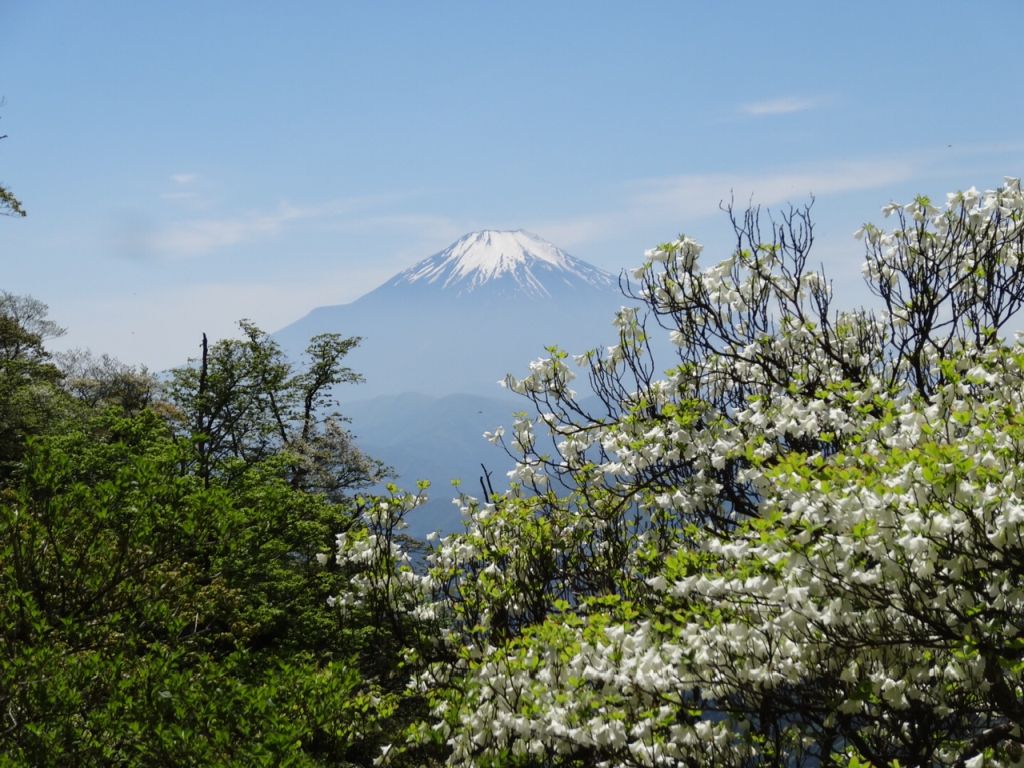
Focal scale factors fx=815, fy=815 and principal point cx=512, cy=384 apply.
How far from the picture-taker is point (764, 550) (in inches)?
265

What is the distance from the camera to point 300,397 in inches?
1842

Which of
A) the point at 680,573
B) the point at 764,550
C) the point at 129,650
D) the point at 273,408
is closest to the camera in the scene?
the point at 764,550

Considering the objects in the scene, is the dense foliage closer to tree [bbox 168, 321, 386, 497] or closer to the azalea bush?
the azalea bush

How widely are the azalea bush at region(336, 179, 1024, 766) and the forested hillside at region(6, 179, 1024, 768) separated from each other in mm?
46

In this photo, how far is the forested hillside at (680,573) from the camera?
6492mm

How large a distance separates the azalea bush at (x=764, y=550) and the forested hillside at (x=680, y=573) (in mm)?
46

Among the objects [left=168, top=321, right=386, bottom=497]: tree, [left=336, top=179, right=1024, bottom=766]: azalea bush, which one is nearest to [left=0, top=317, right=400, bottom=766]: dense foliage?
[left=336, top=179, right=1024, bottom=766]: azalea bush

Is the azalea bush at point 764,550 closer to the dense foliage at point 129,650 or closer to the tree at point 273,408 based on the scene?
the dense foliage at point 129,650

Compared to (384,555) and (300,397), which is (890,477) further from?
(300,397)

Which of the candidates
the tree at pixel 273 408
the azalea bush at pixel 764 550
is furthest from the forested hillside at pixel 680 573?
the tree at pixel 273 408

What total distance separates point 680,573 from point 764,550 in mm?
1529

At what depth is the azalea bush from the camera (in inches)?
250

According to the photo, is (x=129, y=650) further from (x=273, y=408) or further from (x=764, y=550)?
(x=273, y=408)

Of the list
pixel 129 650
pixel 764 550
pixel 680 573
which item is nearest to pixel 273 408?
pixel 129 650
